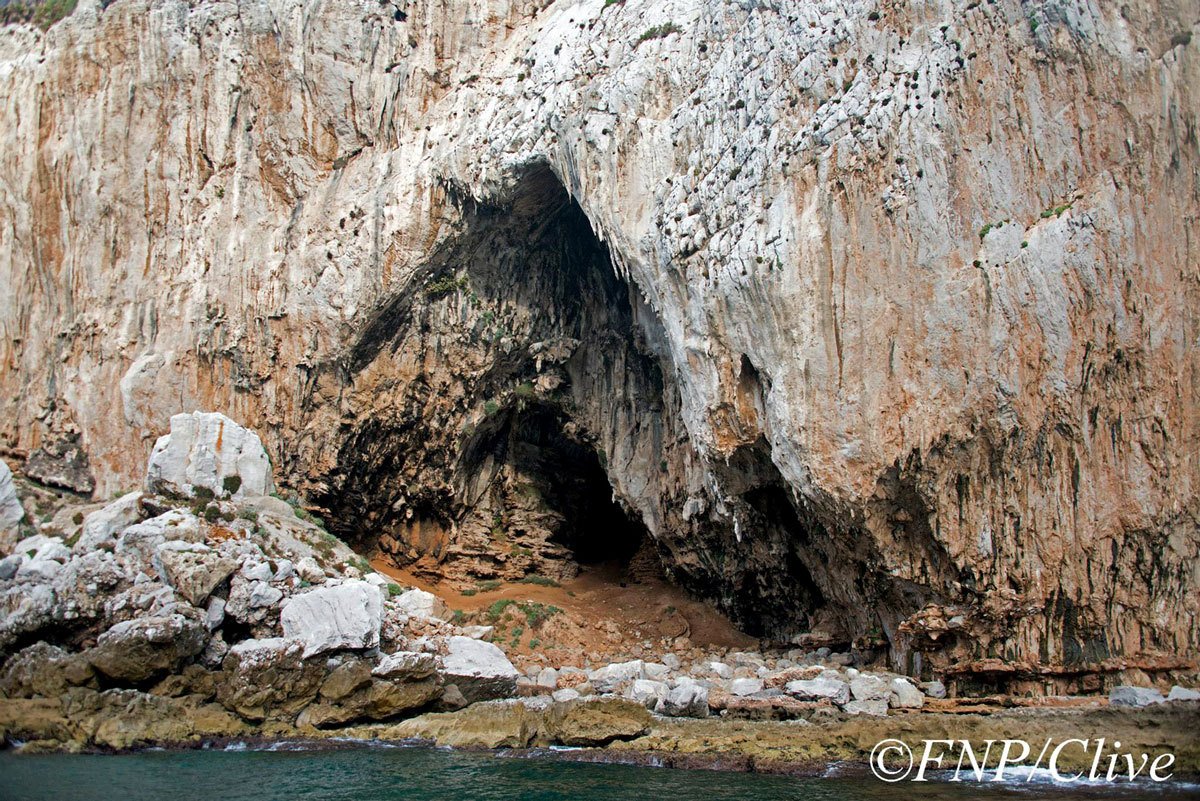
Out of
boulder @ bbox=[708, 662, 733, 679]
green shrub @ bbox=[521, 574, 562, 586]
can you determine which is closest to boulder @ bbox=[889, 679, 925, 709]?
boulder @ bbox=[708, 662, 733, 679]

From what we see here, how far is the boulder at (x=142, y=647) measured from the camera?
591 inches

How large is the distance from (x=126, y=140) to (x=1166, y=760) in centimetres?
2475

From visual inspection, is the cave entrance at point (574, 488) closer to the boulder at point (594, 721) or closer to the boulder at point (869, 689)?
the boulder at point (594, 721)

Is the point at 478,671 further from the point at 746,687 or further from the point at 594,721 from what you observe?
the point at 746,687

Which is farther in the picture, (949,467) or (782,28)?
(782,28)

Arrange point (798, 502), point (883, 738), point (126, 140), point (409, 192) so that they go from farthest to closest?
1. point (126, 140)
2. point (409, 192)
3. point (798, 502)
4. point (883, 738)

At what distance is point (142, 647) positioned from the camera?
1508 centimetres

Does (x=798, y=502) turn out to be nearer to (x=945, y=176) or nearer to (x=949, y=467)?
(x=949, y=467)

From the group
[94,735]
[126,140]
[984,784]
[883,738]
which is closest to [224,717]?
[94,735]

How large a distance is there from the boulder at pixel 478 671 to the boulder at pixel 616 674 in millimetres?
1540

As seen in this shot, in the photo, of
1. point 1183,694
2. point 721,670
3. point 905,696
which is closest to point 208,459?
point 721,670

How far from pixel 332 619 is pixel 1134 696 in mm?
12070

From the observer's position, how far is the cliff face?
551 inches

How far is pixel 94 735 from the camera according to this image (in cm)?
1416
